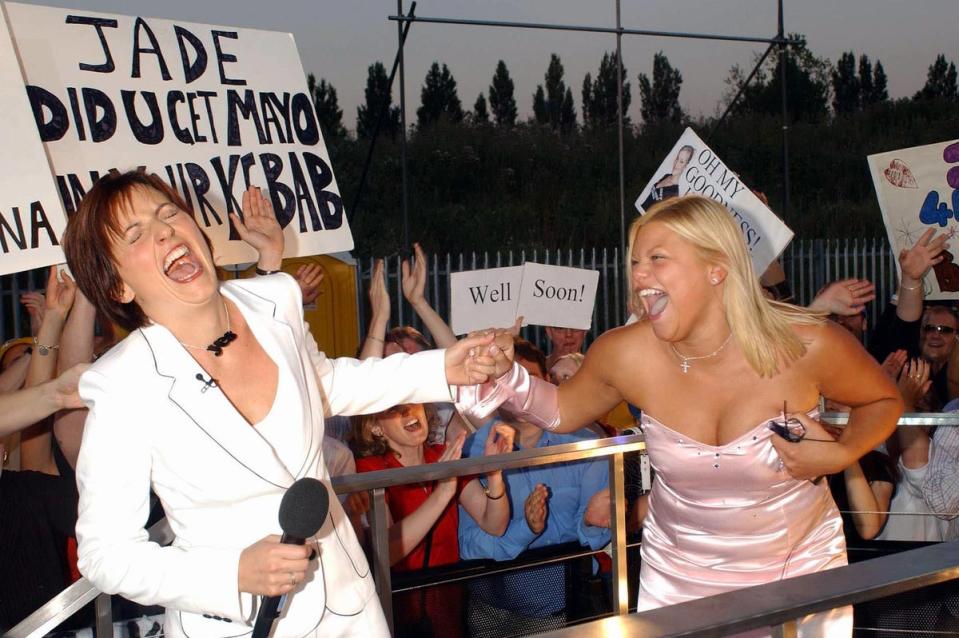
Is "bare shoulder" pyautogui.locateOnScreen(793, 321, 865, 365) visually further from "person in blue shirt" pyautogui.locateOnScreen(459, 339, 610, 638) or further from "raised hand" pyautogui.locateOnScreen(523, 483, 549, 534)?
"raised hand" pyautogui.locateOnScreen(523, 483, 549, 534)

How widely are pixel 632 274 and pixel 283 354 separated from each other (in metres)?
1.06

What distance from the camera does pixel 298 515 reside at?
1.66 meters

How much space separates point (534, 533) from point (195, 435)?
210cm

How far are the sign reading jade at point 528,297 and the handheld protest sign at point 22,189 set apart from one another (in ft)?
10.2

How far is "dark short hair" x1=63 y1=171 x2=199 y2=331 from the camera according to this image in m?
2.02

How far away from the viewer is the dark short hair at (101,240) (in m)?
2.02

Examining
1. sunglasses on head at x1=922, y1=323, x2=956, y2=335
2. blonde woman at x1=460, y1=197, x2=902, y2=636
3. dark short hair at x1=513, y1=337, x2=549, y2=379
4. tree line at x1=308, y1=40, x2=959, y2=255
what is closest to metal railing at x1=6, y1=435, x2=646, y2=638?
blonde woman at x1=460, y1=197, x2=902, y2=636

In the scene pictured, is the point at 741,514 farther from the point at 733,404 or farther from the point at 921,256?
the point at 921,256

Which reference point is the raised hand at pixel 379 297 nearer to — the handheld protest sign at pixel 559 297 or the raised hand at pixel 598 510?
the raised hand at pixel 598 510

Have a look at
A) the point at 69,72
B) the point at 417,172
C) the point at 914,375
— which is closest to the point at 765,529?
the point at 914,375

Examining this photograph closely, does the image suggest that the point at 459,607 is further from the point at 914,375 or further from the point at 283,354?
the point at 914,375

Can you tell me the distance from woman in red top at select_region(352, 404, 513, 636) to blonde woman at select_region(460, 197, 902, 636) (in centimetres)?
91

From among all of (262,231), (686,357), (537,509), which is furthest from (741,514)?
(262,231)

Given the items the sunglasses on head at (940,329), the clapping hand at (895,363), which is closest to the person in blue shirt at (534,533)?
the clapping hand at (895,363)
